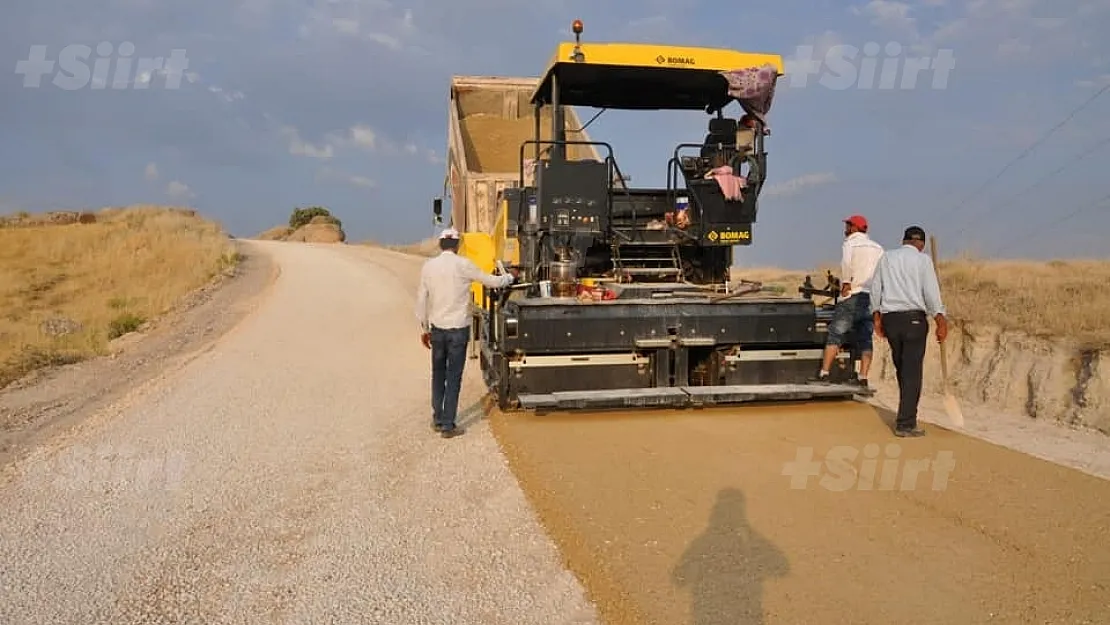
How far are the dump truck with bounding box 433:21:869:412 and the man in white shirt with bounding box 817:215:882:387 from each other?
101 mm

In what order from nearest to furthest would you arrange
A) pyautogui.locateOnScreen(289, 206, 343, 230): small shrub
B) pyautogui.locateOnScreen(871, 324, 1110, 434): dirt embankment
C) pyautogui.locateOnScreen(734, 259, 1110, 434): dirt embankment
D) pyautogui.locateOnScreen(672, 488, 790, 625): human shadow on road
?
pyautogui.locateOnScreen(672, 488, 790, 625): human shadow on road, pyautogui.locateOnScreen(871, 324, 1110, 434): dirt embankment, pyautogui.locateOnScreen(734, 259, 1110, 434): dirt embankment, pyautogui.locateOnScreen(289, 206, 343, 230): small shrub

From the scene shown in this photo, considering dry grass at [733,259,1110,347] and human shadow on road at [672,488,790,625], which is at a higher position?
dry grass at [733,259,1110,347]

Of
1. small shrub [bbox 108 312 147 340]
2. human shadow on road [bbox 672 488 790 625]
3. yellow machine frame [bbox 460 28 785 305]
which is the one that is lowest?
small shrub [bbox 108 312 147 340]

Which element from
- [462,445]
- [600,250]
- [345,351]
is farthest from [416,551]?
[345,351]

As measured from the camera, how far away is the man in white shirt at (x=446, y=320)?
625 cm

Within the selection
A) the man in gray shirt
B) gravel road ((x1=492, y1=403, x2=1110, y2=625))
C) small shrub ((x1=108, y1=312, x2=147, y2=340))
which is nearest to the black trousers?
the man in gray shirt

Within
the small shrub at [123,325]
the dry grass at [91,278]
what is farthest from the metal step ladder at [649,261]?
the small shrub at [123,325]

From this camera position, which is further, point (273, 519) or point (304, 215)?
point (304, 215)

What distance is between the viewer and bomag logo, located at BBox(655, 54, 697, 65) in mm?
7562

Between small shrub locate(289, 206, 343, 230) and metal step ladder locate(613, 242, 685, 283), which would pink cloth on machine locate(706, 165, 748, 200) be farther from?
small shrub locate(289, 206, 343, 230)

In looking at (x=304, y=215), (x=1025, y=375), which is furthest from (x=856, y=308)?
(x=304, y=215)

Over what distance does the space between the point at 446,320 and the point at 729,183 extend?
2.90 metres

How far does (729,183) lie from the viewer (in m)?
7.44

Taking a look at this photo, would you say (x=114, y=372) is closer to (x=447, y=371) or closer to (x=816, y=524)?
(x=447, y=371)
